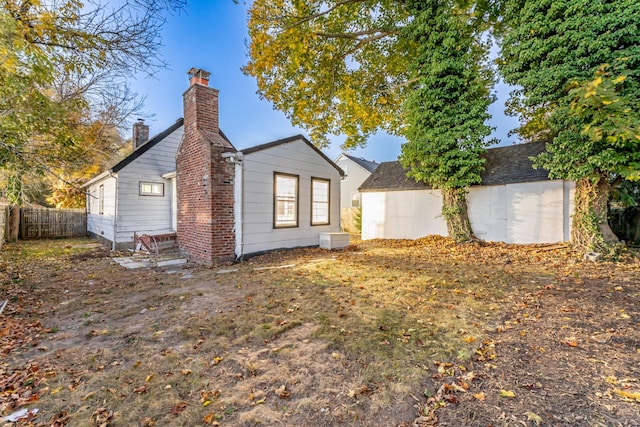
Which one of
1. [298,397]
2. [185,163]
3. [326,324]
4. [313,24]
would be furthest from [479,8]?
[298,397]

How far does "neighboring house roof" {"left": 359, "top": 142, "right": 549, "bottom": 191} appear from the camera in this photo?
966cm

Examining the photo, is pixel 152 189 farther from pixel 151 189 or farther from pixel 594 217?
pixel 594 217

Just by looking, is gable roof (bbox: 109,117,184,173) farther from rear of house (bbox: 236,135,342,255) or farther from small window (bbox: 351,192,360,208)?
small window (bbox: 351,192,360,208)

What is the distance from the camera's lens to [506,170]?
1030cm

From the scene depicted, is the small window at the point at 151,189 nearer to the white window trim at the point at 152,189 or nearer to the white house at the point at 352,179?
the white window trim at the point at 152,189

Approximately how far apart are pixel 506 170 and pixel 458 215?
2553mm

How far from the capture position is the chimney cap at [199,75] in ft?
24.9

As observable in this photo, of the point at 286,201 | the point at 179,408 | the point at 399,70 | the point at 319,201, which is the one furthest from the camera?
the point at 399,70

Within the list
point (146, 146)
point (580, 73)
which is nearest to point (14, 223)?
point (146, 146)

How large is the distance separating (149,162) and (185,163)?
147 inches

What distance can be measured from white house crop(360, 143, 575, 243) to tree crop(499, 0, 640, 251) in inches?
57.2

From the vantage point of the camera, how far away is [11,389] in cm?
235

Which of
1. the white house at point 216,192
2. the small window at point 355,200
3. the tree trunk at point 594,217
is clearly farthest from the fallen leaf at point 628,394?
the small window at point 355,200

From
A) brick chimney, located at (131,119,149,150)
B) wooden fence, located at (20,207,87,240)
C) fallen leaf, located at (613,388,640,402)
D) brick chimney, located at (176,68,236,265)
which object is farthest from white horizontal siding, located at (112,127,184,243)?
fallen leaf, located at (613,388,640,402)
